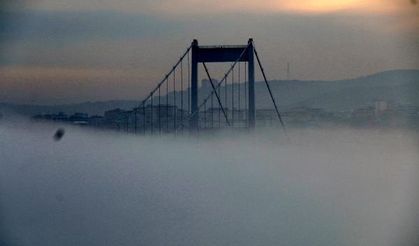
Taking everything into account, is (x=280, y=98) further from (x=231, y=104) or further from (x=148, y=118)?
(x=148, y=118)

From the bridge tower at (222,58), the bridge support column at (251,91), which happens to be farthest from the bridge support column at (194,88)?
the bridge support column at (251,91)

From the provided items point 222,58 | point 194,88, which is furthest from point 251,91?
point 194,88

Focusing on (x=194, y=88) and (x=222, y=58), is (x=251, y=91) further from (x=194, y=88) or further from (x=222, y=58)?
(x=194, y=88)

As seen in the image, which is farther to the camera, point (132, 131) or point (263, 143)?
point (263, 143)

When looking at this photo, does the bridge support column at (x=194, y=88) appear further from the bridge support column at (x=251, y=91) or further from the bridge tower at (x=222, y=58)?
the bridge support column at (x=251, y=91)

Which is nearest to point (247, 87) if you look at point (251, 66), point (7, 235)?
point (251, 66)

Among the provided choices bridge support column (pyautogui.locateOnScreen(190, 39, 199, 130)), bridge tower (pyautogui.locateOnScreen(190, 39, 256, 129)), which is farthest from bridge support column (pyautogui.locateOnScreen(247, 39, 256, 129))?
bridge support column (pyautogui.locateOnScreen(190, 39, 199, 130))
